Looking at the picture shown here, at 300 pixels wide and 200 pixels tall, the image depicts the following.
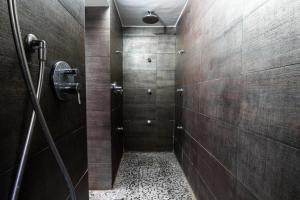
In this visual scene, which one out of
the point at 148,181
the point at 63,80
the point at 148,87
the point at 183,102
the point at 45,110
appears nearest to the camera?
the point at 45,110

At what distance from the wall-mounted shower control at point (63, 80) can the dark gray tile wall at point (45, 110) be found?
0.02 meters

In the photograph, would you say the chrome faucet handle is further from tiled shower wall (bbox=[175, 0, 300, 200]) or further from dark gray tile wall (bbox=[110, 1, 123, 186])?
dark gray tile wall (bbox=[110, 1, 123, 186])

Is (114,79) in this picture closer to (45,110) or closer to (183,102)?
(183,102)

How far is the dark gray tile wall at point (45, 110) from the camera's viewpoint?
0.48 metres

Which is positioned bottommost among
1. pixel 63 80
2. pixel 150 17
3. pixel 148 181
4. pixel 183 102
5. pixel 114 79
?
pixel 148 181

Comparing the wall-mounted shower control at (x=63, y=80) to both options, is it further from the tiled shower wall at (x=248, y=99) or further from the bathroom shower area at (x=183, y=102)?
the tiled shower wall at (x=248, y=99)

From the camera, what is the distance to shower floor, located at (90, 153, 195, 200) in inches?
75.0

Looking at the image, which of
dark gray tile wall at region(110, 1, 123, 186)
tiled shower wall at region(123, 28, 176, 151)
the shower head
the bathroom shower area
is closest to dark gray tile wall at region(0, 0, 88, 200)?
the bathroom shower area

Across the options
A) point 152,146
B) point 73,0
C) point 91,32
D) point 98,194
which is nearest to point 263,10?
point 73,0

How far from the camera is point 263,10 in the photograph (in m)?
0.81

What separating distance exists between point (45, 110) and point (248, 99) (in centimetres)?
90

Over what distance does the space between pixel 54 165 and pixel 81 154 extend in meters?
0.32

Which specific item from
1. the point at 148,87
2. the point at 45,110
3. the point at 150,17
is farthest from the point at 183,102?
the point at 45,110

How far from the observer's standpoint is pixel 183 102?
244 centimetres
